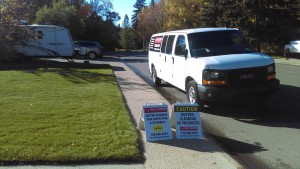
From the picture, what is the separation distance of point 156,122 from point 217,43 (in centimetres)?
391

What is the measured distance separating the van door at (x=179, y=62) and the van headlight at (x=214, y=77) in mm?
1443

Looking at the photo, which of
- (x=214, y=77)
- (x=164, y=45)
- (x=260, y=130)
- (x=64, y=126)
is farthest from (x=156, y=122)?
(x=164, y=45)

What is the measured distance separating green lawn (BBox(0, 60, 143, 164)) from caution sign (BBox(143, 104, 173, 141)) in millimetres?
291

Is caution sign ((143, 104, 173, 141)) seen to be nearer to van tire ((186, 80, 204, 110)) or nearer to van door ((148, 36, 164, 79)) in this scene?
van tire ((186, 80, 204, 110))

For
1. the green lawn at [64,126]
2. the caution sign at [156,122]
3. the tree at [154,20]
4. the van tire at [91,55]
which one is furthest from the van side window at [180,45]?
the tree at [154,20]

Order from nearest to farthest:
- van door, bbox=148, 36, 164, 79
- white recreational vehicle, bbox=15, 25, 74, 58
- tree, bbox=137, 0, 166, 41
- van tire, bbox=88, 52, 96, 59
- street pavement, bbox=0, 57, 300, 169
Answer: street pavement, bbox=0, 57, 300, 169
van door, bbox=148, 36, 164, 79
white recreational vehicle, bbox=15, 25, 74, 58
van tire, bbox=88, 52, 96, 59
tree, bbox=137, 0, 166, 41

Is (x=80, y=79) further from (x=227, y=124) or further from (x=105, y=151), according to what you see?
(x=105, y=151)

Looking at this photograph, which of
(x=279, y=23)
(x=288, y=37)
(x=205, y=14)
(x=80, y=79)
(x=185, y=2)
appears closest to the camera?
(x=80, y=79)

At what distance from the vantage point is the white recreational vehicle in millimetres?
26000

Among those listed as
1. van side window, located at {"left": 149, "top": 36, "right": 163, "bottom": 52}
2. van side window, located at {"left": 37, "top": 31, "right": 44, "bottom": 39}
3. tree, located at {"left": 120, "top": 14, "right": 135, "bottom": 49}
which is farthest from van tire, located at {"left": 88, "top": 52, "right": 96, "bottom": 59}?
tree, located at {"left": 120, "top": 14, "right": 135, "bottom": 49}

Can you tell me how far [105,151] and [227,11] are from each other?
33.3 meters

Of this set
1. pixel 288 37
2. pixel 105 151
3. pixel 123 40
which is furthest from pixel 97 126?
pixel 123 40

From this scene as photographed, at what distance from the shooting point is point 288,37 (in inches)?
1561

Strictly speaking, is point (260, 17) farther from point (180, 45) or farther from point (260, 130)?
point (260, 130)
